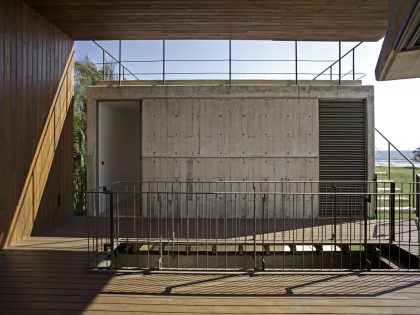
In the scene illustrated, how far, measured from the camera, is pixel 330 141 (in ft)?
31.3

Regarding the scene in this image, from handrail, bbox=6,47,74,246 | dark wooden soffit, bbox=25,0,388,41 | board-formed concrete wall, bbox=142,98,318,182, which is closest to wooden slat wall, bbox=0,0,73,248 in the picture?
handrail, bbox=6,47,74,246

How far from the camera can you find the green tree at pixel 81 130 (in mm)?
12086

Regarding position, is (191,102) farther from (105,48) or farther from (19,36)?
(19,36)

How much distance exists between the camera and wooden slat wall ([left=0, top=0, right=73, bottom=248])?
6215mm

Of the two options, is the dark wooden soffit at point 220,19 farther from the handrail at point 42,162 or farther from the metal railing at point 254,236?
the metal railing at point 254,236

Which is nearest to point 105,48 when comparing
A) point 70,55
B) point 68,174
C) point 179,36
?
point 70,55

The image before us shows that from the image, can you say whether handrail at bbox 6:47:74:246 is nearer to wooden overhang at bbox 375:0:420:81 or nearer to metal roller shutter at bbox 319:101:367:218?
wooden overhang at bbox 375:0:420:81

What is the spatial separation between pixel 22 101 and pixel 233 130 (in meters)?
4.77

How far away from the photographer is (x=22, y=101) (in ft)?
22.3

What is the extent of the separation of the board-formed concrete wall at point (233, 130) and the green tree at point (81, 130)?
2.90m

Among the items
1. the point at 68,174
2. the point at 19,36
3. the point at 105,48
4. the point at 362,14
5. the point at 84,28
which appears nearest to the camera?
the point at 19,36

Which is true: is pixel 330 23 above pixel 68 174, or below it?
above

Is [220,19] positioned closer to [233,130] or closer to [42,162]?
[233,130]

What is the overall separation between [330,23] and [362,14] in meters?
0.66
